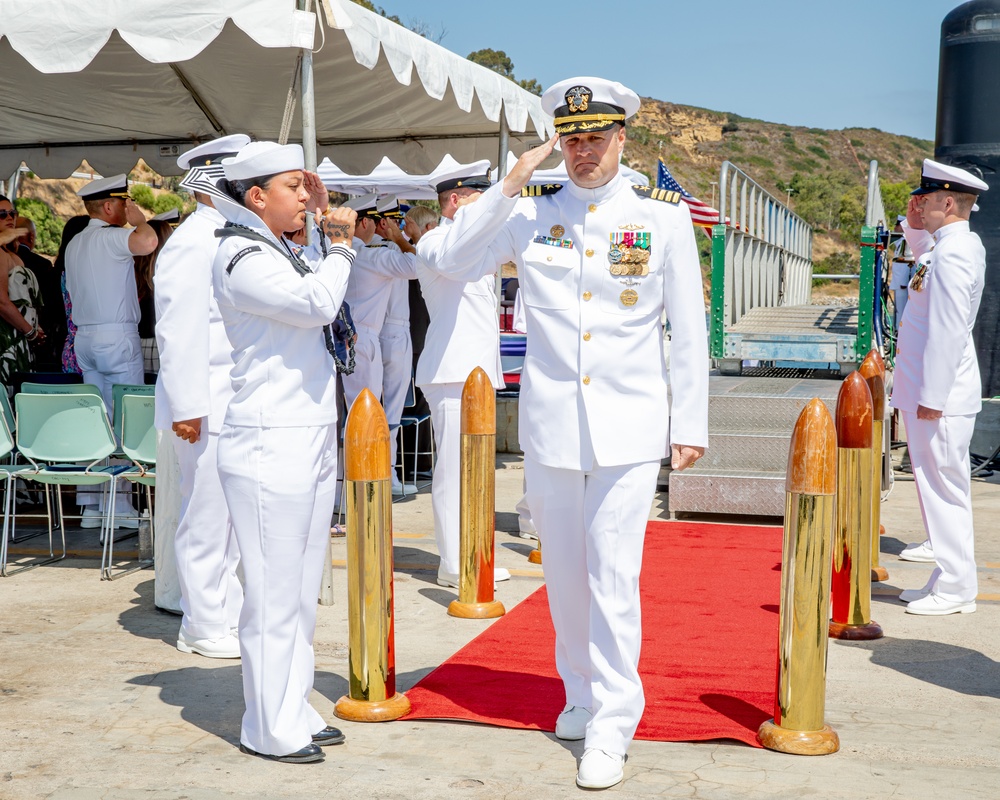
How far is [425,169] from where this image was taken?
11.2 meters

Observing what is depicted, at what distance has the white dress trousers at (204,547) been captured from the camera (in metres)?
5.41

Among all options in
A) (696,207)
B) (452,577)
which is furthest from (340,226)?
(696,207)

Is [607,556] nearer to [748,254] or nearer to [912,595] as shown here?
[912,595]

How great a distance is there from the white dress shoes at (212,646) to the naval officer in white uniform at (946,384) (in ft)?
11.4

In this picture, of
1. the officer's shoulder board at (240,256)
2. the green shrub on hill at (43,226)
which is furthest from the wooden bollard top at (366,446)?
the green shrub on hill at (43,226)

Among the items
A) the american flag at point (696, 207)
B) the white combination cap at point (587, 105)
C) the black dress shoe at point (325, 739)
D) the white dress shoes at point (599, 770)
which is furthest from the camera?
the american flag at point (696, 207)

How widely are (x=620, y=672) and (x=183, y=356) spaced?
8.37 feet

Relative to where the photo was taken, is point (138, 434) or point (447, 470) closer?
point (447, 470)

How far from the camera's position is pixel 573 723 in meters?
4.22

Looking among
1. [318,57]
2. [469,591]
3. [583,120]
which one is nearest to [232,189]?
[583,120]

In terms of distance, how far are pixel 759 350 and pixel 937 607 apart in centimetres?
482

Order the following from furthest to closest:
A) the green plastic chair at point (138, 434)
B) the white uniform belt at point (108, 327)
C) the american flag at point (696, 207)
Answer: the american flag at point (696, 207)
the white uniform belt at point (108, 327)
the green plastic chair at point (138, 434)

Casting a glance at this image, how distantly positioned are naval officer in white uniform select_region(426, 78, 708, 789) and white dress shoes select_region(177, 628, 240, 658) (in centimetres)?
190

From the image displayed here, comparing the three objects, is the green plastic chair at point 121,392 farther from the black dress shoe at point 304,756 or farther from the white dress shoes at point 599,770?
the white dress shoes at point 599,770
